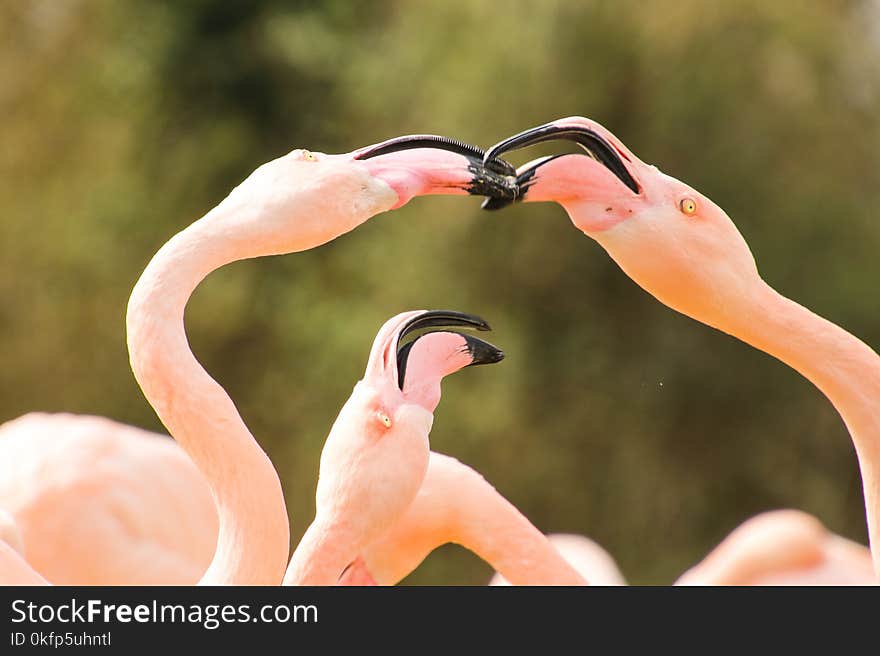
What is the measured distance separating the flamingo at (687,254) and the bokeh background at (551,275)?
5833 millimetres

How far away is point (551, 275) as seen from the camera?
991 cm

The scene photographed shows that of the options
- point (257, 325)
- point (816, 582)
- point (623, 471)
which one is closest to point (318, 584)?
point (816, 582)

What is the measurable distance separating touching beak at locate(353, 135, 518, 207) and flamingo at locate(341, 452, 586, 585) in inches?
41.5

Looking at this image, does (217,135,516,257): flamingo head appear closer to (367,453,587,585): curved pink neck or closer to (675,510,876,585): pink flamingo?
(367,453,587,585): curved pink neck

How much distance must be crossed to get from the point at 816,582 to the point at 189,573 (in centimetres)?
178

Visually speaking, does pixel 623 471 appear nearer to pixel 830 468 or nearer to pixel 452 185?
pixel 830 468

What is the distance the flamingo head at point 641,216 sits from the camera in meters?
3.00

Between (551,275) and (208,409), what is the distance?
7.07 meters

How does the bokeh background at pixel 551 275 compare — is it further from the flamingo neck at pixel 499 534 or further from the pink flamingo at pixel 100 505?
the flamingo neck at pixel 499 534

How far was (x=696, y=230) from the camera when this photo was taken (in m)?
3.02

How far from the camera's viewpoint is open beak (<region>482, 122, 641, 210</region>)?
9.68ft

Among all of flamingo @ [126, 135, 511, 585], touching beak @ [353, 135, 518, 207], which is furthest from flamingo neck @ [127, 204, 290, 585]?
touching beak @ [353, 135, 518, 207]

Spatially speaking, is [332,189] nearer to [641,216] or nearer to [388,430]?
[388,430]

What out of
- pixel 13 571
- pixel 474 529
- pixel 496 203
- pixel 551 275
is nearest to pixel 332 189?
pixel 496 203
